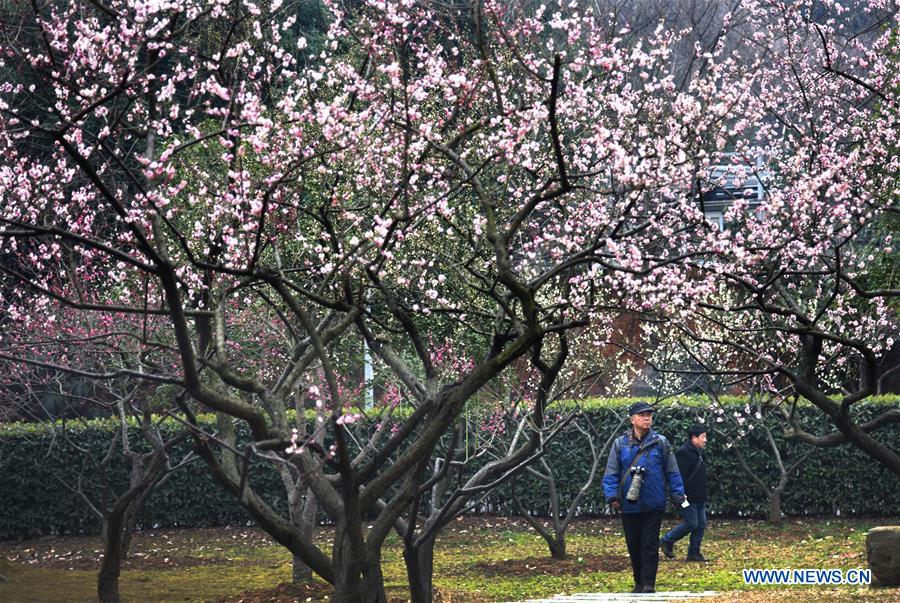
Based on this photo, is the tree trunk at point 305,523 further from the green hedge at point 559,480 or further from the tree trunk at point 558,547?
the green hedge at point 559,480

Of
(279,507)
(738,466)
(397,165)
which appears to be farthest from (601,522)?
(397,165)

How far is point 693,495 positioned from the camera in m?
13.7

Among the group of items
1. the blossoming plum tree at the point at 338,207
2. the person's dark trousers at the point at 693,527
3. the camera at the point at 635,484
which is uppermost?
the blossoming plum tree at the point at 338,207

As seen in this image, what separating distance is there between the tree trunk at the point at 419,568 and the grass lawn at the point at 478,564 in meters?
1.55

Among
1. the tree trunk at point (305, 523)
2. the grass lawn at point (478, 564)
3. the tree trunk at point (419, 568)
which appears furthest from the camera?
the grass lawn at point (478, 564)

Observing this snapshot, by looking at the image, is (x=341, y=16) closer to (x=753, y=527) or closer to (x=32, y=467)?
(x=753, y=527)

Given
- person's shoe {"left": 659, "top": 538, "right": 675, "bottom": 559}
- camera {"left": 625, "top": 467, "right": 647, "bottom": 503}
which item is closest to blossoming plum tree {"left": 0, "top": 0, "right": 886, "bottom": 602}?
camera {"left": 625, "top": 467, "right": 647, "bottom": 503}

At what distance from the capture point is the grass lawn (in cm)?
1162

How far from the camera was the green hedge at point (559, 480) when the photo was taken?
1756 cm

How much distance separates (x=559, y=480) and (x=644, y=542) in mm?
8752

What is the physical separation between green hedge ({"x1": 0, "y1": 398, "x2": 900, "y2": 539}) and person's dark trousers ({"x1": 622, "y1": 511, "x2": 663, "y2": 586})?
754 cm

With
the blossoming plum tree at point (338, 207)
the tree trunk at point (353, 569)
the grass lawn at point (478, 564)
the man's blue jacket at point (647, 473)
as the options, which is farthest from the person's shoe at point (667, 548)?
the tree trunk at point (353, 569)

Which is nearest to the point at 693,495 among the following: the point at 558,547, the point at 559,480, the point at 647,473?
the point at 558,547

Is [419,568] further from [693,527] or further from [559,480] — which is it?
[559,480]
